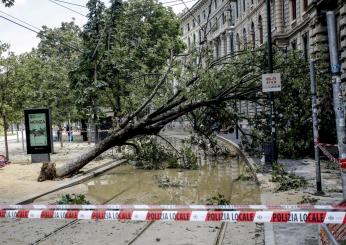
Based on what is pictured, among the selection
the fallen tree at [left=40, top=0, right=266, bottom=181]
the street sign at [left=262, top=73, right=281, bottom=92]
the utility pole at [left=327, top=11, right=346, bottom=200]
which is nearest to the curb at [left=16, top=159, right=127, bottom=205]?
the fallen tree at [left=40, top=0, right=266, bottom=181]

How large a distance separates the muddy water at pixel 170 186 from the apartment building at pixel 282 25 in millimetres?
4866

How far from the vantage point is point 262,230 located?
812 cm

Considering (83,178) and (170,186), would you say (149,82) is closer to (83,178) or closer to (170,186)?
(83,178)

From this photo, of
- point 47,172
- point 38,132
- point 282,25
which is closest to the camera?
point 47,172

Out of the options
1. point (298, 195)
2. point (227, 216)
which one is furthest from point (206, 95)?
point (227, 216)

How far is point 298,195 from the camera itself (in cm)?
1067

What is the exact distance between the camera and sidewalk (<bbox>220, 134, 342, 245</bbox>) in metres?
7.12

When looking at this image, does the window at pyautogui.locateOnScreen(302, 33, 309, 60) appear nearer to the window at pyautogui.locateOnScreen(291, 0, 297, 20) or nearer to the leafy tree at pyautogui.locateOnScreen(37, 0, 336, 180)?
the window at pyautogui.locateOnScreen(291, 0, 297, 20)

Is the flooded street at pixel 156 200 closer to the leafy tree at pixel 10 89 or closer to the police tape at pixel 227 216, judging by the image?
the police tape at pixel 227 216

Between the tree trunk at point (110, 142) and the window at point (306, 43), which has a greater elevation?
the window at point (306, 43)

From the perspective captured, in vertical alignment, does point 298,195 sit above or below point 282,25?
below

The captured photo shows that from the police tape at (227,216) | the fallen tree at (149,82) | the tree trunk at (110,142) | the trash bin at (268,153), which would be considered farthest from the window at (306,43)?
the police tape at (227,216)

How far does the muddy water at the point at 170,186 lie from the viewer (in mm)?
12125

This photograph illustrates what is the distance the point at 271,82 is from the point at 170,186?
4351 millimetres
